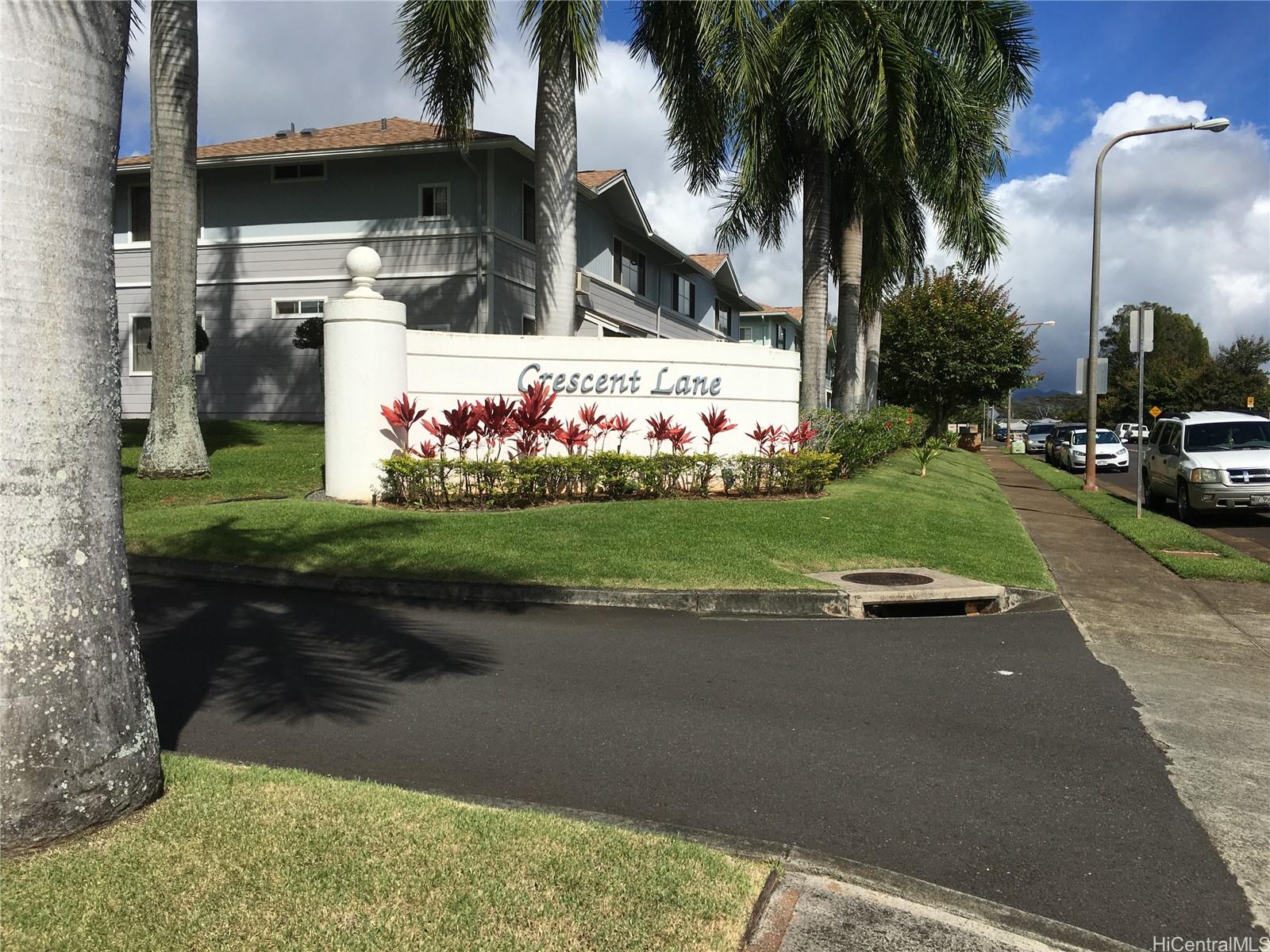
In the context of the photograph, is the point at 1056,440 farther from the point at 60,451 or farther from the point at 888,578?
the point at 60,451

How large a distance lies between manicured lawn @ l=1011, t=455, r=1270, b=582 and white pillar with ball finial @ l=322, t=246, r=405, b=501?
989 cm

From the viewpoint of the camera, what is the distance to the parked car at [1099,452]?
32812 mm

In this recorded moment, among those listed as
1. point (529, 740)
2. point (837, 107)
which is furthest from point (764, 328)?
point (529, 740)

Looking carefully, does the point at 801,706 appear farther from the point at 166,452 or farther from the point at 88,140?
the point at 166,452

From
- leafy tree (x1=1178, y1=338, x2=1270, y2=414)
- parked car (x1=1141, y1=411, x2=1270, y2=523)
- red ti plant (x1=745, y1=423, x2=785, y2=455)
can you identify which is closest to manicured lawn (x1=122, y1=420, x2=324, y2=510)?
red ti plant (x1=745, y1=423, x2=785, y2=455)

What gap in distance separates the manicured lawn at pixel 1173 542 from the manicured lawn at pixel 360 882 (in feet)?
31.4

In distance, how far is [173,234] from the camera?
14336 mm

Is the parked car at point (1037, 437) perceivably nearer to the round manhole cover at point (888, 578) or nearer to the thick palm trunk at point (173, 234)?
the round manhole cover at point (888, 578)

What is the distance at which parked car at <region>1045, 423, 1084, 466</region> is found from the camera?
1534 inches

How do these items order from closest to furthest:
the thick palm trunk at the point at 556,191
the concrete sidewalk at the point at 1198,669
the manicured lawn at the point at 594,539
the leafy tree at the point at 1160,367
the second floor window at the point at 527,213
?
the concrete sidewalk at the point at 1198,669 < the manicured lawn at the point at 594,539 < the thick palm trunk at the point at 556,191 < the second floor window at the point at 527,213 < the leafy tree at the point at 1160,367

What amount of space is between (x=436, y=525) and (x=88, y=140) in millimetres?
7666

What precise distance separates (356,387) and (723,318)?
33.1 metres

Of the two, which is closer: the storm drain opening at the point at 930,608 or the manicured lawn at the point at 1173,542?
the storm drain opening at the point at 930,608

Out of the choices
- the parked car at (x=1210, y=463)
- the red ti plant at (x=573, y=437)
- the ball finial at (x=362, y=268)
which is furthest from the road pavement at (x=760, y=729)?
the parked car at (x=1210, y=463)
